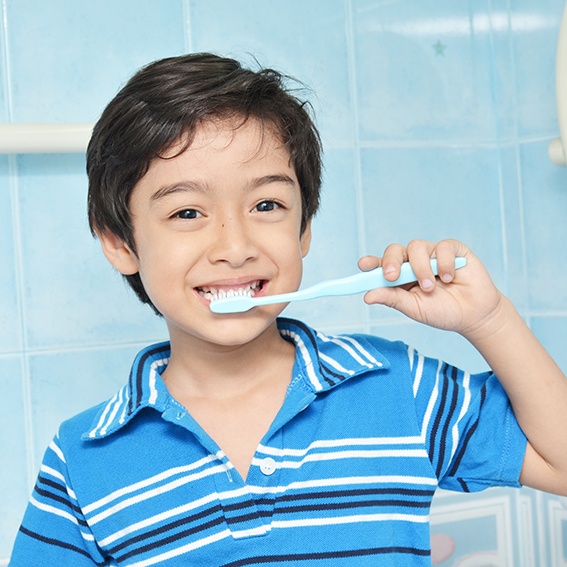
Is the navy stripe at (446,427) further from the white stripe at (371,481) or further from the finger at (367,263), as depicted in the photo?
the finger at (367,263)

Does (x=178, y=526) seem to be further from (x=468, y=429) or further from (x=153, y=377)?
(x=468, y=429)

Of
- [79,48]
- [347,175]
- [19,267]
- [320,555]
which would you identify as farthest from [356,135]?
[320,555]

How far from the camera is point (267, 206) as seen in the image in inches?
35.4

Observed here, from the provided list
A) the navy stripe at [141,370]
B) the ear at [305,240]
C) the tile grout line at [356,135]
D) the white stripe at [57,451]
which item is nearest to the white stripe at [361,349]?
the ear at [305,240]

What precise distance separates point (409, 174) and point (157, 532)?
76 centimetres

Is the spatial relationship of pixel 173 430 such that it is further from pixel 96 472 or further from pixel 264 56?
pixel 264 56

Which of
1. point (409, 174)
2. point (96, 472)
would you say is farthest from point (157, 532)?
point (409, 174)

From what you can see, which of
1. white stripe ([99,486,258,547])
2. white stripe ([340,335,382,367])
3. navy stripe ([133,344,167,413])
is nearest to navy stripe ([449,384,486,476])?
white stripe ([340,335,382,367])

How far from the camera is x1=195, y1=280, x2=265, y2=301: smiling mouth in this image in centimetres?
88

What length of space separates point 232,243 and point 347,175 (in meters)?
0.58

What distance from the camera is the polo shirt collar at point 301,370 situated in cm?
91

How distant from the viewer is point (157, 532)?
2.85 ft

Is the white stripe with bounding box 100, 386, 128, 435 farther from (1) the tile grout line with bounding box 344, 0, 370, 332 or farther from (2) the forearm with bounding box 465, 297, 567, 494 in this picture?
(1) the tile grout line with bounding box 344, 0, 370, 332

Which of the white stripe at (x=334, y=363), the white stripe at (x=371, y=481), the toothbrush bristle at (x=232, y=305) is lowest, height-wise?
the white stripe at (x=371, y=481)
